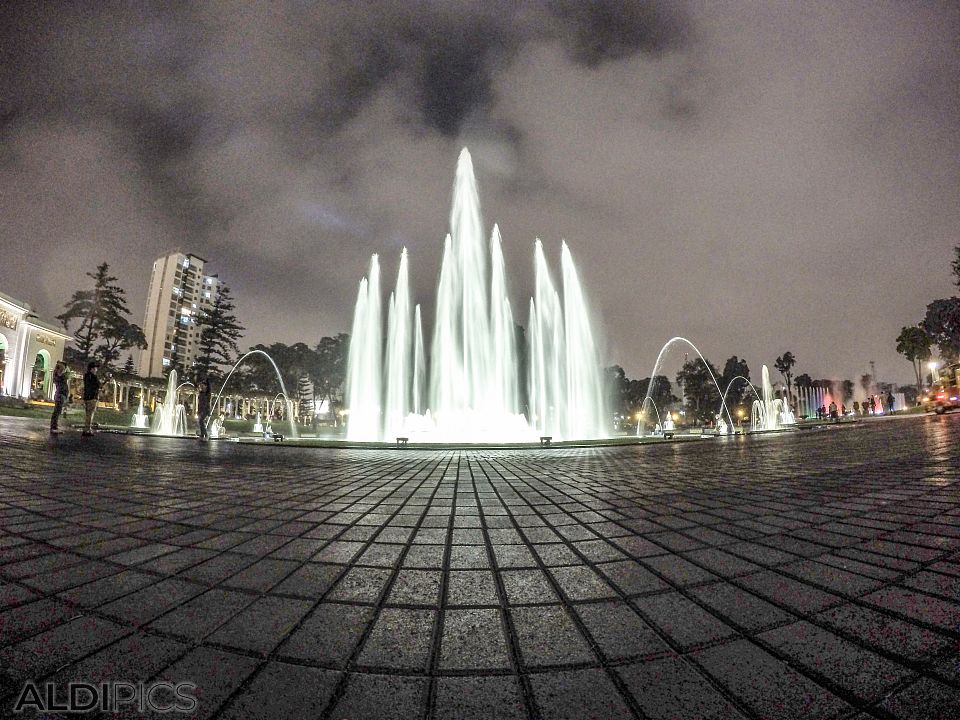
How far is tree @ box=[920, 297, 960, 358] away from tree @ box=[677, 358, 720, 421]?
3384 centimetres

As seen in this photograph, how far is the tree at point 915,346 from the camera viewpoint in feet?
198

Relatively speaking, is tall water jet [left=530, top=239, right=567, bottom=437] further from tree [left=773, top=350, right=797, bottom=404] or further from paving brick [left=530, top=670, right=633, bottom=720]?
tree [left=773, top=350, right=797, bottom=404]

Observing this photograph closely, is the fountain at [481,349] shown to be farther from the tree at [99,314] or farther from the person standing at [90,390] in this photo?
the tree at [99,314]

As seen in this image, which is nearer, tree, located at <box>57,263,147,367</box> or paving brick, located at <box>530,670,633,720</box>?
paving brick, located at <box>530,670,633,720</box>

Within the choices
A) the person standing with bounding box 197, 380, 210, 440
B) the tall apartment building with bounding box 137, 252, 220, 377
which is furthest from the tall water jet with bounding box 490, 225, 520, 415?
the tall apartment building with bounding box 137, 252, 220, 377

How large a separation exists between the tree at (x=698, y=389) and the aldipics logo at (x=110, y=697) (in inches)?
3810

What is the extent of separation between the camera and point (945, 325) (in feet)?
173

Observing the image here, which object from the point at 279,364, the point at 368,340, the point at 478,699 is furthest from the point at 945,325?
the point at 279,364

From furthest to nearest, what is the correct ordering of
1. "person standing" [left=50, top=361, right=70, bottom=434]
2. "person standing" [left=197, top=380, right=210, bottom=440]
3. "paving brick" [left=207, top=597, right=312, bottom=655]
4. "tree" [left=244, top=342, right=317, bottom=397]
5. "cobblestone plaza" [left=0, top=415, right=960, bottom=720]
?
"tree" [left=244, top=342, right=317, bottom=397] → "person standing" [left=197, top=380, right=210, bottom=440] → "person standing" [left=50, top=361, right=70, bottom=434] → "paving brick" [left=207, top=597, right=312, bottom=655] → "cobblestone plaza" [left=0, top=415, right=960, bottom=720]

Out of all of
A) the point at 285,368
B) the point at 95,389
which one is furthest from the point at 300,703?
the point at 285,368

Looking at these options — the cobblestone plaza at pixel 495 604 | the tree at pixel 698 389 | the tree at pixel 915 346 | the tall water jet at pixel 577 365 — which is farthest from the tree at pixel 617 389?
the cobblestone plaza at pixel 495 604

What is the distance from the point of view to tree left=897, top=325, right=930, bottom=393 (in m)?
60.4

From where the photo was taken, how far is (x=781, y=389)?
10094 cm

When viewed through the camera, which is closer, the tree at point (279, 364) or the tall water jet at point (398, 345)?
the tall water jet at point (398, 345)
